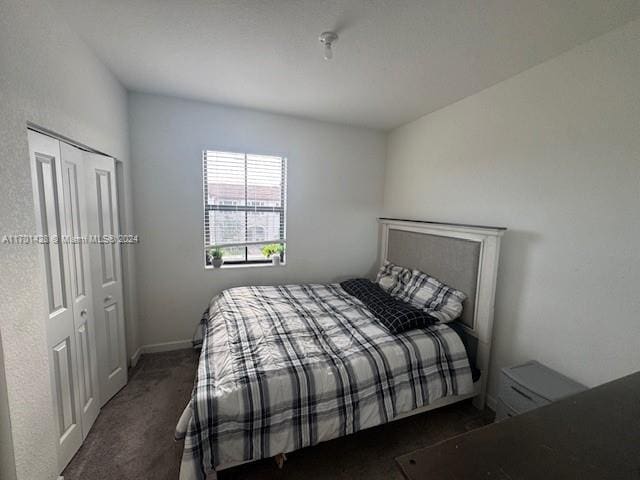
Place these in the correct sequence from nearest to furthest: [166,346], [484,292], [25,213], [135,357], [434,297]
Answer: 1. [25,213]
2. [484,292]
3. [434,297]
4. [135,357]
5. [166,346]

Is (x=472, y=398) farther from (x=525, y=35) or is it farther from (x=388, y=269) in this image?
(x=525, y=35)

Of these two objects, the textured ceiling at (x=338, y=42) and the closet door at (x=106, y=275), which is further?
the closet door at (x=106, y=275)

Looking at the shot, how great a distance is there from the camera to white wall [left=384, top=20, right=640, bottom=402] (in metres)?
1.47

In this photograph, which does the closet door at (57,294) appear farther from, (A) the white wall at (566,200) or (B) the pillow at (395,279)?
(A) the white wall at (566,200)

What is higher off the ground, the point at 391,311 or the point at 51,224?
the point at 51,224

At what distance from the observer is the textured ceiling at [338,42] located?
1.39m

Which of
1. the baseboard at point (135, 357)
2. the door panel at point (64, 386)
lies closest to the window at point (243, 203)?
the baseboard at point (135, 357)

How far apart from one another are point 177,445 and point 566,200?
3142 millimetres

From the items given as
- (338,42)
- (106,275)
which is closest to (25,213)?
(106,275)

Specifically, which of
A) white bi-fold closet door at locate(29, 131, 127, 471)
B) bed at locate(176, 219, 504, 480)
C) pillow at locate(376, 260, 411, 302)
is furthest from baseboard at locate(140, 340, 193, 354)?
pillow at locate(376, 260, 411, 302)

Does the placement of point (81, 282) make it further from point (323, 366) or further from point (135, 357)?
point (323, 366)

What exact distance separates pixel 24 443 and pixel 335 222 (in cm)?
302

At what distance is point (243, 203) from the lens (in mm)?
3104

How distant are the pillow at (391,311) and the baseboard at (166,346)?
2.02 metres
